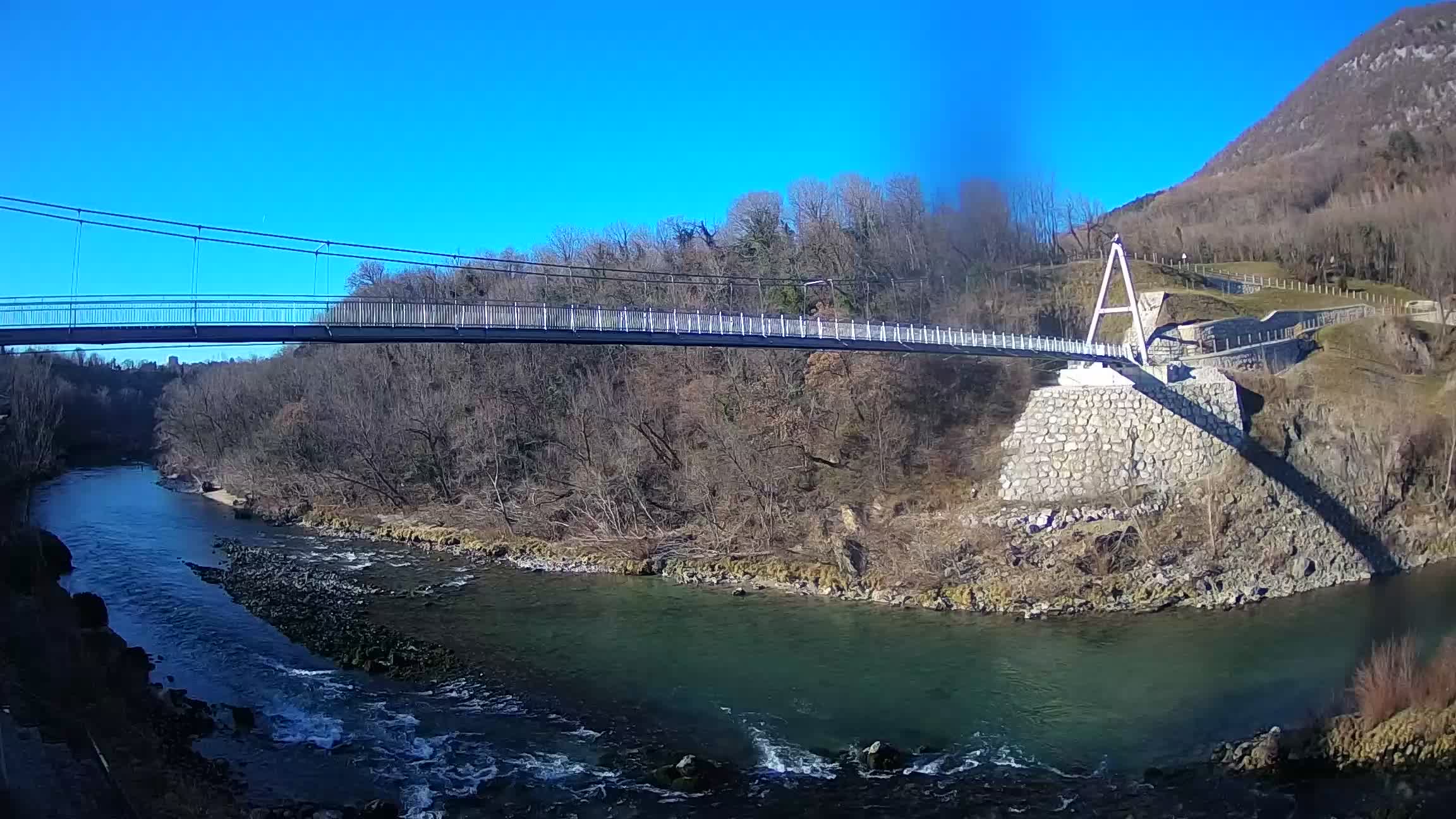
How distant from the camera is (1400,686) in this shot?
964 centimetres

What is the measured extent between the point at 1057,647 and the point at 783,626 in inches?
183

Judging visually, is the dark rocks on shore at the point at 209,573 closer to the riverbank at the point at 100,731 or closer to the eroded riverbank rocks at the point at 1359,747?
the riverbank at the point at 100,731

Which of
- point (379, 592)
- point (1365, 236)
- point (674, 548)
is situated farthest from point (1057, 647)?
point (1365, 236)

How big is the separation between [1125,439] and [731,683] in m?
12.0

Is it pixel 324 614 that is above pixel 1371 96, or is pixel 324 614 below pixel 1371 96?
below

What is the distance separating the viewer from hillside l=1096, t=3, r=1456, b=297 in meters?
36.7

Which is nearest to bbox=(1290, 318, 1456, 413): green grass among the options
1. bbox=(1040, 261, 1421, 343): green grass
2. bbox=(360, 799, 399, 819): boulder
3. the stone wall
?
the stone wall

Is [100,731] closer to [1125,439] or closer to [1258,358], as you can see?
[1125,439]

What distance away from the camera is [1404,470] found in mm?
18859

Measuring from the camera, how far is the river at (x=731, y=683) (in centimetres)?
984

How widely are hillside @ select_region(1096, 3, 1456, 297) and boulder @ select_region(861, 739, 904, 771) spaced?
30606mm

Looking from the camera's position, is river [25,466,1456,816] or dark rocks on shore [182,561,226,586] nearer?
river [25,466,1456,816]

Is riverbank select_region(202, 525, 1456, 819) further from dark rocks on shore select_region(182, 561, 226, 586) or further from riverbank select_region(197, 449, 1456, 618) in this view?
dark rocks on shore select_region(182, 561, 226, 586)

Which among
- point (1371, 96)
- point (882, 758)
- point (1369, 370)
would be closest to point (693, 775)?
point (882, 758)
